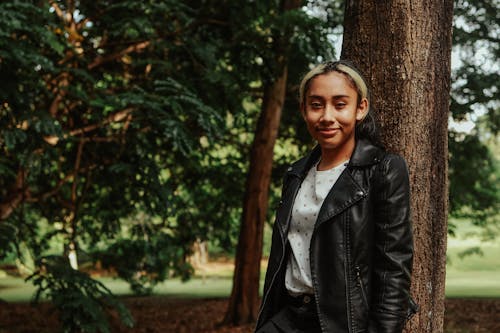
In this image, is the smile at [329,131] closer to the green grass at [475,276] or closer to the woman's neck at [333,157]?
the woman's neck at [333,157]

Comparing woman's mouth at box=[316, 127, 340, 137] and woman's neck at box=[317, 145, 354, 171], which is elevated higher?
woman's mouth at box=[316, 127, 340, 137]

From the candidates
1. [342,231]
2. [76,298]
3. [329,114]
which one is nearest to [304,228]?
[342,231]

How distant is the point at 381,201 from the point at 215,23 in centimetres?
753

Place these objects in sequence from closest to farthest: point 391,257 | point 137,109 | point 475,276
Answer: point 391,257, point 137,109, point 475,276

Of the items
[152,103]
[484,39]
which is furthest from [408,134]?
[484,39]

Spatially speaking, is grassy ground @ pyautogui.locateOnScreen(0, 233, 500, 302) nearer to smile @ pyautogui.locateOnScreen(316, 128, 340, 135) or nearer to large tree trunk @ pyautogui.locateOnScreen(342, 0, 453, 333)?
large tree trunk @ pyautogui.locateOnScreen(342, 0, 453, 333)

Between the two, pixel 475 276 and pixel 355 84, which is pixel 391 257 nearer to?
pixel 355 84

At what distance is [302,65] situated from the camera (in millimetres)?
10422

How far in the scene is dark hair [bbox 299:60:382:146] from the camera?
8.60 feet

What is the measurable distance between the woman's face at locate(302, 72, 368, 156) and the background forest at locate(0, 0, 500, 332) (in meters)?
4.31

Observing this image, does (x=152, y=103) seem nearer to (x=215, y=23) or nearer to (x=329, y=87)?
(x=215, y=23)

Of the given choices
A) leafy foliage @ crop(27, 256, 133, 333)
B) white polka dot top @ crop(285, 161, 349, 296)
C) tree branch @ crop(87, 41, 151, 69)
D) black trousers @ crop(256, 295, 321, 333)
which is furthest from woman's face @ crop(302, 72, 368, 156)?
tree branch @ crop(87, 41, 151, 69)

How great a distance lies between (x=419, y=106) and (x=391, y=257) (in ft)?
3.06

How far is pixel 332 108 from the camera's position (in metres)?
2.61
